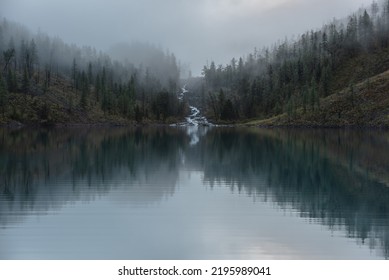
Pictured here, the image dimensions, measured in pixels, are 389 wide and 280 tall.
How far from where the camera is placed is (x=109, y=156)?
244ft

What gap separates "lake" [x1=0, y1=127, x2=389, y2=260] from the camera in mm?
26312

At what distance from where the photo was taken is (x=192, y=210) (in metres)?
36.9

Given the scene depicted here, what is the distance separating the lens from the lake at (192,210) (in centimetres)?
2631

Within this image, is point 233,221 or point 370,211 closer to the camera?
point 233,221

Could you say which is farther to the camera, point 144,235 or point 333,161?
point 333,161

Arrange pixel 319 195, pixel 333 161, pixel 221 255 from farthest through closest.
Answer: pixel 333 161 → pixel 319 195 → pixel 221 255

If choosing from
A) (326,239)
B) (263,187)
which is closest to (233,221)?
(326,239)

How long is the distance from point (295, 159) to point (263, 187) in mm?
26584

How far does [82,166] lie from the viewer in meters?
60.8

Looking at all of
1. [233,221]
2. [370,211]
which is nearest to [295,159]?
[370,211]
